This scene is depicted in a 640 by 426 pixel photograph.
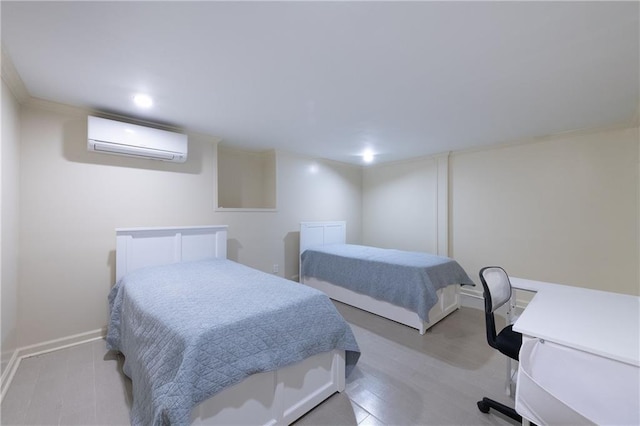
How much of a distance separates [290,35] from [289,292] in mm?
1524

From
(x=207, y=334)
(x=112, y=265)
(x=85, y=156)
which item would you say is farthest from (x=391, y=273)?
(x=85, y=156)

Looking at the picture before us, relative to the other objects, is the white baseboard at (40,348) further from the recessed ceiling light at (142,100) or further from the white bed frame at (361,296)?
the white bed frame at (361,296)

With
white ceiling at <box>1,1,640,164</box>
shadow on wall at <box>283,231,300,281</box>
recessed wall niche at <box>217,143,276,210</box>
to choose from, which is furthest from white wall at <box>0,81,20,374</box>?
shadow on wall at <box>283,231,300,281</box>

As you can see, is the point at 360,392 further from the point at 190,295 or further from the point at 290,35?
the point at 290,35

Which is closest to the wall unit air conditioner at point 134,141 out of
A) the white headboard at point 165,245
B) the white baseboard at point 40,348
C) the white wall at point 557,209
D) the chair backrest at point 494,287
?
the white headboard at point 165,245

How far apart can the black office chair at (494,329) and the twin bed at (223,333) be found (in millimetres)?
849

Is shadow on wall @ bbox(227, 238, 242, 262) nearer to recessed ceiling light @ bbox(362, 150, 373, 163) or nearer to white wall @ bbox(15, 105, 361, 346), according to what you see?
white wall @ bbox(15, 105, 361, 346)

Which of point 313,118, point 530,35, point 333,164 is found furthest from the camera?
point 333,164

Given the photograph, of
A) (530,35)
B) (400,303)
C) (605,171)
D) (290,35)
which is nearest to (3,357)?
(290,35)

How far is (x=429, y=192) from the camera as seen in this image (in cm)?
414

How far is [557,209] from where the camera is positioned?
9.95ft

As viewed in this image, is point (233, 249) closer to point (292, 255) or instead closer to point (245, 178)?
point (292, 255)

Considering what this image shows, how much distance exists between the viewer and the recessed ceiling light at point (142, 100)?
2.09 m

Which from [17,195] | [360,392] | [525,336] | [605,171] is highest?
[605,171]
